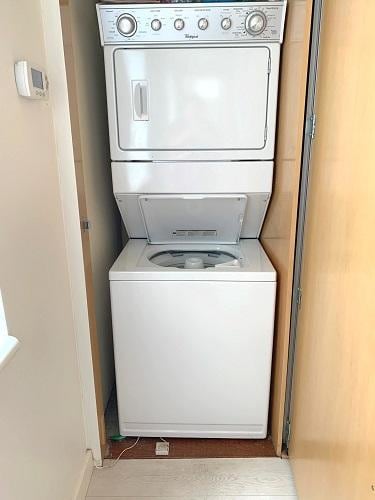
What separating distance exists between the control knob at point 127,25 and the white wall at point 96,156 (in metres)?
0.18

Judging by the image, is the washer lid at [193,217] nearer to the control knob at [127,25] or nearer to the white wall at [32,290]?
the white wall at [32,290]

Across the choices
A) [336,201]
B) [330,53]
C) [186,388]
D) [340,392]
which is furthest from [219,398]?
[330,53]

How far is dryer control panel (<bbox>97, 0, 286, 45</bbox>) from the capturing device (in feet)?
5.10

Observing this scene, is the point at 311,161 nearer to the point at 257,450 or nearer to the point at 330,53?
the point at 330,53

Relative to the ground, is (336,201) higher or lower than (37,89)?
lower

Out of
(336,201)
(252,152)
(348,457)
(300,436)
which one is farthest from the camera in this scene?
(252,152)

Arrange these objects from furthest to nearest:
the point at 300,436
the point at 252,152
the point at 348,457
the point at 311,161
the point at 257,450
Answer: the point at 257,450 < the point at 252,152 < the point at 300,436 < the point at 311,161 < the point at 348,457

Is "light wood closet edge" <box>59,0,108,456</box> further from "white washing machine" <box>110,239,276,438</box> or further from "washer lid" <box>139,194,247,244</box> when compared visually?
"washer lid" <box>139,194,247,244</box>

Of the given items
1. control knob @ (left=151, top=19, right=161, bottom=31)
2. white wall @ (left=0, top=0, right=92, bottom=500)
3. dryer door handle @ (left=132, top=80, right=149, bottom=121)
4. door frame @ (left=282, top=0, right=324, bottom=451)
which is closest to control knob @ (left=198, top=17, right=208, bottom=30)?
control knob @ (left=151, top=19, right=161, bottom=31)

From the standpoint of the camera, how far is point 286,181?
1590mm

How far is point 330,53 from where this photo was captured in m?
1.16

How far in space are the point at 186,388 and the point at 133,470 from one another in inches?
17.1

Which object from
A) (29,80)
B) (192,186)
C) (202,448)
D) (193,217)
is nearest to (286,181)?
(192,186)

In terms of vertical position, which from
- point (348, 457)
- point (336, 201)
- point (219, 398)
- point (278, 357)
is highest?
point (336, 201)
